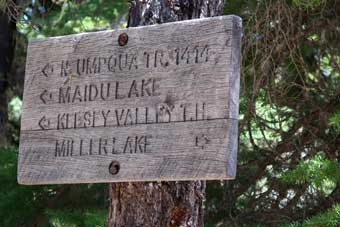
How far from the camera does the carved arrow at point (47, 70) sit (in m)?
2.83

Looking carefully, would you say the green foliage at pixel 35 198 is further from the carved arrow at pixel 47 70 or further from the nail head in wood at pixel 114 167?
the nail head in wood at pixel 114 167

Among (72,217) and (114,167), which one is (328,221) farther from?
(72,217)

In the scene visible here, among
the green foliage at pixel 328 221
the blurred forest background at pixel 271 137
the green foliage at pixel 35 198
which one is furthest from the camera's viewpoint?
the green foliage at pixel 35 198

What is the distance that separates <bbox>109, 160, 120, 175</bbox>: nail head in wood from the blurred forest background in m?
1.93

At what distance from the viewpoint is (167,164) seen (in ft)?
8.21

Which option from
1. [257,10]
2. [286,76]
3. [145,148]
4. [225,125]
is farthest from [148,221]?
[286,76]

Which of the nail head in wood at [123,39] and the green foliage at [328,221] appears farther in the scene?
the green foliage at [328,221]

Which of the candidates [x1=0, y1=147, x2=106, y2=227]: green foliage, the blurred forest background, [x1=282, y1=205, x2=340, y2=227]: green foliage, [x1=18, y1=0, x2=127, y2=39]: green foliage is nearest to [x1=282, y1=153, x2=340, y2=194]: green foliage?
[x1=282, y1=205, x2=340, y2=227]: green foliage

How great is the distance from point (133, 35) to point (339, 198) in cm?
283

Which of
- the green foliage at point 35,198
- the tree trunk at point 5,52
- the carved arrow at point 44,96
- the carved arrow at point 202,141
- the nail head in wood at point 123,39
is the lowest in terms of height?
the green foliage at point 35,198

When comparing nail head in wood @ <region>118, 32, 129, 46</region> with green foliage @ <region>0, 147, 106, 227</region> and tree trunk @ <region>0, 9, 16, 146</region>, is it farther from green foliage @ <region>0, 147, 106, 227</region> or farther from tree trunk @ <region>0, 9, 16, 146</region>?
tree trunk @ <region>0, 9, 16, 146</region>

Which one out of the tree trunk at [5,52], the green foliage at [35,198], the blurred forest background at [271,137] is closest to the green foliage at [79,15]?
the tree trunk at [5,52]

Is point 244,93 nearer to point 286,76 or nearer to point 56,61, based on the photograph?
point 286,76

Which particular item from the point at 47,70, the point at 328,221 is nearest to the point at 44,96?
the point at 47,70
